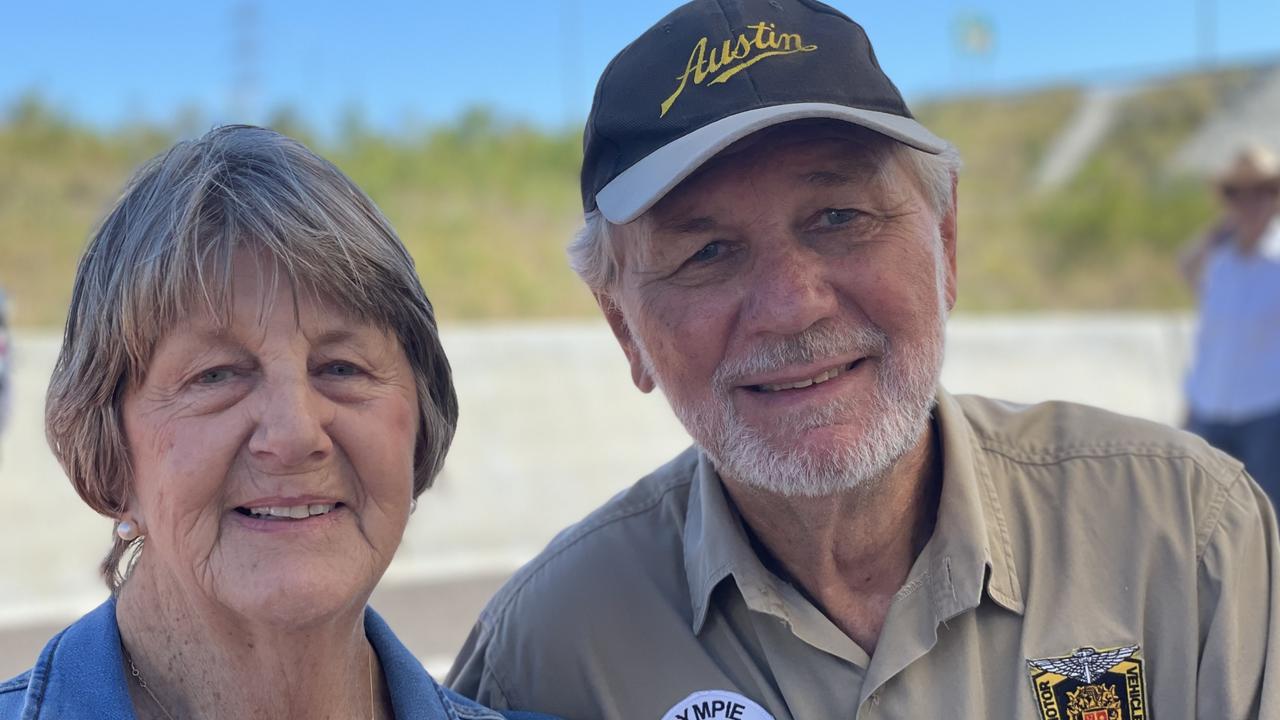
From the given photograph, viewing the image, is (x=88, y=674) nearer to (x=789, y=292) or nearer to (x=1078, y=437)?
(x=789, y=292)

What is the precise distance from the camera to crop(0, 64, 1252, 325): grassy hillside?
17.0 m

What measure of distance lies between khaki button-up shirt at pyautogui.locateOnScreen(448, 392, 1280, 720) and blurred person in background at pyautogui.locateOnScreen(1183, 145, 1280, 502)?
412 cm

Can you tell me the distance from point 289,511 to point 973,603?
3.84 ft

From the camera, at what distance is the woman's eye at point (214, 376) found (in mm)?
1907

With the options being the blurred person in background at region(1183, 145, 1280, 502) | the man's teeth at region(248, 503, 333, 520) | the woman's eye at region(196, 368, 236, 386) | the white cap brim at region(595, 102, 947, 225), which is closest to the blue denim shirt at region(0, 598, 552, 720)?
the man's teeth at region(248, 503, 333, 520)

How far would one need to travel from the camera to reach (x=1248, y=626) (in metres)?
2.18

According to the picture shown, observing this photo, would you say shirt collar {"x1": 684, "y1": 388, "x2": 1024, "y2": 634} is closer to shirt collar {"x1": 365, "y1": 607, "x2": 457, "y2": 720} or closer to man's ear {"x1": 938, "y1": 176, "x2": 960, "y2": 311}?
man's ear {"x1": 938, "y1": 176, "x2": 960, "y2": 311}

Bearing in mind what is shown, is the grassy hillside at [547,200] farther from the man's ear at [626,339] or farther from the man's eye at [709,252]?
the man's eye at [709,252]

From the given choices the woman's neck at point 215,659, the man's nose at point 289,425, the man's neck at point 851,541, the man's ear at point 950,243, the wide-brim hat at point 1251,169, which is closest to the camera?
the man's nose at point 289,425

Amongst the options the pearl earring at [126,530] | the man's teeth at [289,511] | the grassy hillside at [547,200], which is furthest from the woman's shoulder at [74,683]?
the grassy hillside at [547,200]

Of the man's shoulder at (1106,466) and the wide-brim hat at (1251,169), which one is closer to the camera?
the man's shoulder at (1106,466)

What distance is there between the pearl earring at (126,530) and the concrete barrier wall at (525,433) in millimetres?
5580

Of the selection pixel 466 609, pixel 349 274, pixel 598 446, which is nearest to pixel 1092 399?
pixel 598 446

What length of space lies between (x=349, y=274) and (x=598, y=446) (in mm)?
7321
